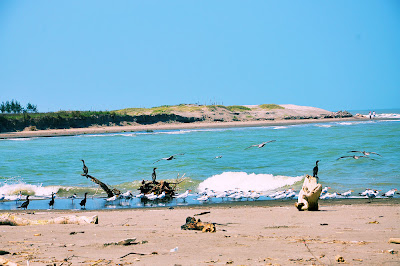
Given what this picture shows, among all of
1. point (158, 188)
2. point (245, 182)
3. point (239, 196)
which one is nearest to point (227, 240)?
point (239, 196)

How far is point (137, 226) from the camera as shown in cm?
842

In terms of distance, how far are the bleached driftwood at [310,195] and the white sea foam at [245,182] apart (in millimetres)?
5632

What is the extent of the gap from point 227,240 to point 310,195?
4.20 m

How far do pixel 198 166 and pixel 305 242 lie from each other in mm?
15397

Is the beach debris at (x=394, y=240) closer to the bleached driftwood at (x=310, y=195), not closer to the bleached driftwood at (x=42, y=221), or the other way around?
the bleached driftwood at (x=310, y=195)

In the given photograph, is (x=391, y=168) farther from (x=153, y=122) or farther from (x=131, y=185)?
(x=153, y=122)

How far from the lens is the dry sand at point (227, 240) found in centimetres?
527

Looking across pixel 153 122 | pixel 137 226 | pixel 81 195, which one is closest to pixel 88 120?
pixel 153 122

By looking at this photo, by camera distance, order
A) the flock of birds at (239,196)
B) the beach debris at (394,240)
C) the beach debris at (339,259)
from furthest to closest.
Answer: the flock of birds at (239,196) → the beach debris at (394,240) → the beach debris at (339,259)

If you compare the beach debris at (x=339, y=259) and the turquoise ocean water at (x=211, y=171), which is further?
the turquoise ocean water at (x=211, y=171)

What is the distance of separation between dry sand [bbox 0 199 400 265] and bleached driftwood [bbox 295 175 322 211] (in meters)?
0.40

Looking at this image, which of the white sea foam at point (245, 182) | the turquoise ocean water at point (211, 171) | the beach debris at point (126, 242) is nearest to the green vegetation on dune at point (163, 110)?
the turquoise ocean water at point (211, 171)

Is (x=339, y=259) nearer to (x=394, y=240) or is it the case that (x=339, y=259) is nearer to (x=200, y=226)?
(x=394, y=240)

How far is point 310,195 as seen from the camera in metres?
10.0
